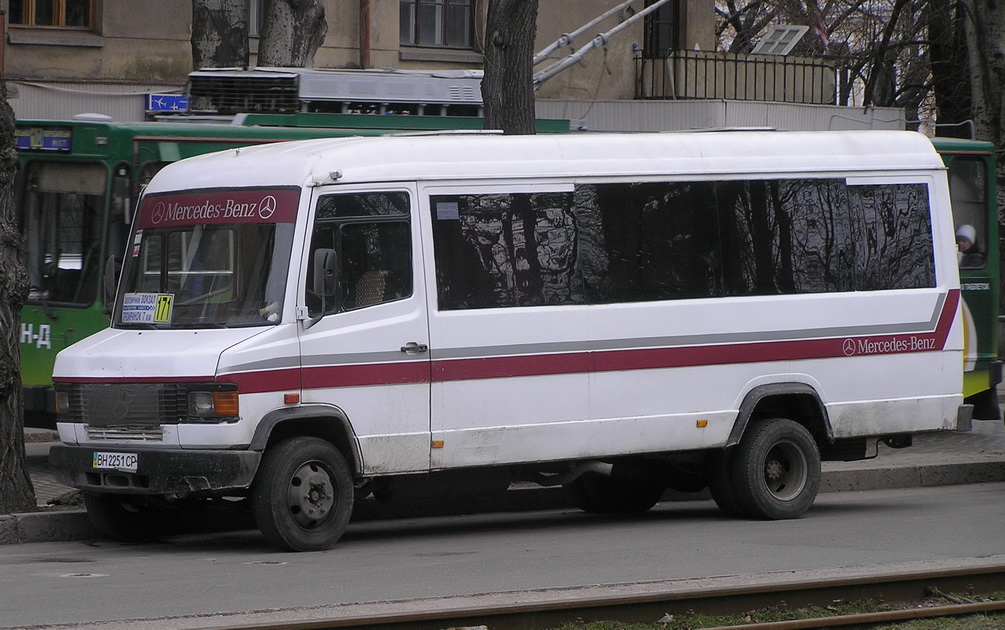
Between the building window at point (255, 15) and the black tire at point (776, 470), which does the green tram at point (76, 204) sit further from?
the building window at point (255, 15)

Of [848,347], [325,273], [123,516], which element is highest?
[325,273]

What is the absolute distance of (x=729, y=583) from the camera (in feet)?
26.2

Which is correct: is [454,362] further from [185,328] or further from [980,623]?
[980,623]

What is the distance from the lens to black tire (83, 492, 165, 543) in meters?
10.2

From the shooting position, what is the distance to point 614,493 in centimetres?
1215

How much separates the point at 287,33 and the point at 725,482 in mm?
8228

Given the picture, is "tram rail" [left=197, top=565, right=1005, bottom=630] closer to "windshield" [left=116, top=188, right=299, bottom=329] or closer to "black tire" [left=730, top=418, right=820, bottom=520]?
"black tire" [left=730, top=418, right=820, bottom=520]

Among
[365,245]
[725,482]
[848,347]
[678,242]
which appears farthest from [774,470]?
[365,245]

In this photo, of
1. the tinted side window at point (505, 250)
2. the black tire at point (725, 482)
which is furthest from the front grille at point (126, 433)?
the black tire at point (725, 482)

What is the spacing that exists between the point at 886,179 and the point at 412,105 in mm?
5427

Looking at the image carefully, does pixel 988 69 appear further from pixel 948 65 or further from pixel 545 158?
pixel 545 158

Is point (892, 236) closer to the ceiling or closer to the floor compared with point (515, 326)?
closer to the ceiling

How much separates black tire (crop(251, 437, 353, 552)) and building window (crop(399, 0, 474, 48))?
15.5 meters

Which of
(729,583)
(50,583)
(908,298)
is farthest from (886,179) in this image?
(50,583)
